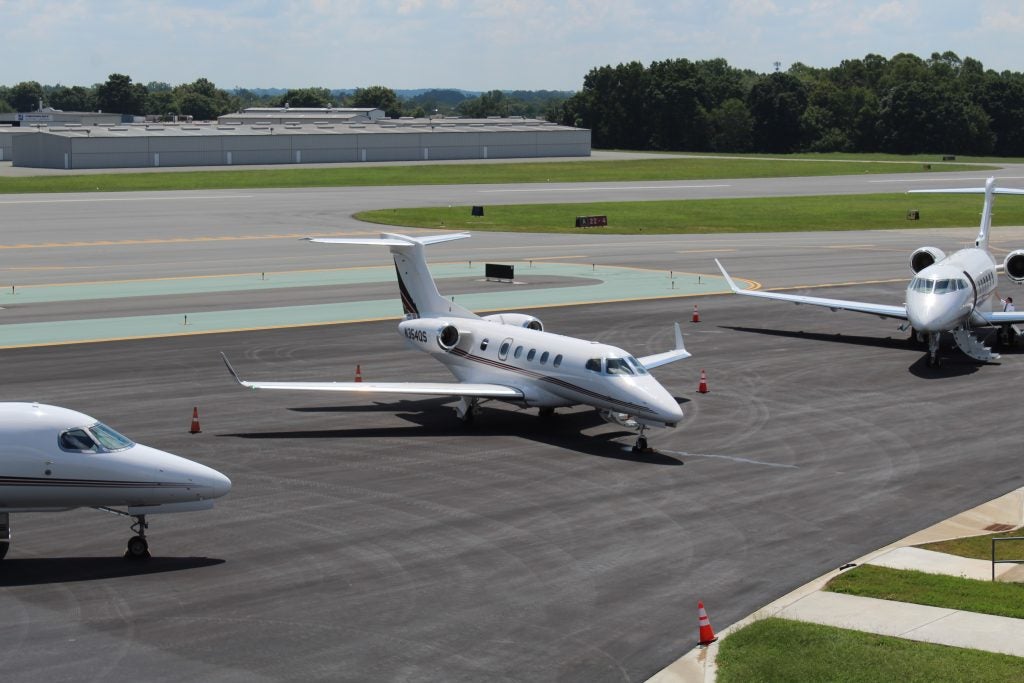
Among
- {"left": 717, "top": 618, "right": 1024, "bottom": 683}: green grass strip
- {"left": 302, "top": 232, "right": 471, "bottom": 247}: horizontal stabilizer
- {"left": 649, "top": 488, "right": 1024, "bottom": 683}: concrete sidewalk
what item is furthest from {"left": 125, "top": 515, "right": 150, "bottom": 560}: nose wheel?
{"left": 302, "top": 232, "right": 471, "bottom": 247}: horizontal stabilizer

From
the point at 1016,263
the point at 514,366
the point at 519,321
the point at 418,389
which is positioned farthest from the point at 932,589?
the point at 1016,263

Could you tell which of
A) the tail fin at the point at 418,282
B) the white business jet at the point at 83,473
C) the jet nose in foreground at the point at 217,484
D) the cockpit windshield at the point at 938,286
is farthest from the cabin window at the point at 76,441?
the cockpit windshield at the point at 938,286

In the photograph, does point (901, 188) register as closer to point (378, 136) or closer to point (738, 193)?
point (738, 193)

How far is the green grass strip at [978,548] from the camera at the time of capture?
2256 cm

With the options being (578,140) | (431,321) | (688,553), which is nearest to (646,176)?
(578,140)

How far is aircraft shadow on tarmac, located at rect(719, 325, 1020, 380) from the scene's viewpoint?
40.6 m

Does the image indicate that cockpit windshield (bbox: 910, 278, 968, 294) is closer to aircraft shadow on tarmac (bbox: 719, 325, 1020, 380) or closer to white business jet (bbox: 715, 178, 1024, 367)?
white business jet (bbox: 715, 178, 1024, 367)

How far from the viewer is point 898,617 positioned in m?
19.2

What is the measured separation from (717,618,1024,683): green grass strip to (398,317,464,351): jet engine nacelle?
1658cm

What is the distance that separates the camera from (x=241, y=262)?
68.3 m

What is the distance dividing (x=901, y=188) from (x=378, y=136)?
65719 mm

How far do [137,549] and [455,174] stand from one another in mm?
118953

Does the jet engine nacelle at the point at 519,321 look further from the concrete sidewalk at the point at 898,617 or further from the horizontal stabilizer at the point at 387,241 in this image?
the concrete sidewalk at the point at 898,617

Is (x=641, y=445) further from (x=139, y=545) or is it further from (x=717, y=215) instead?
(x=717, y=215)
